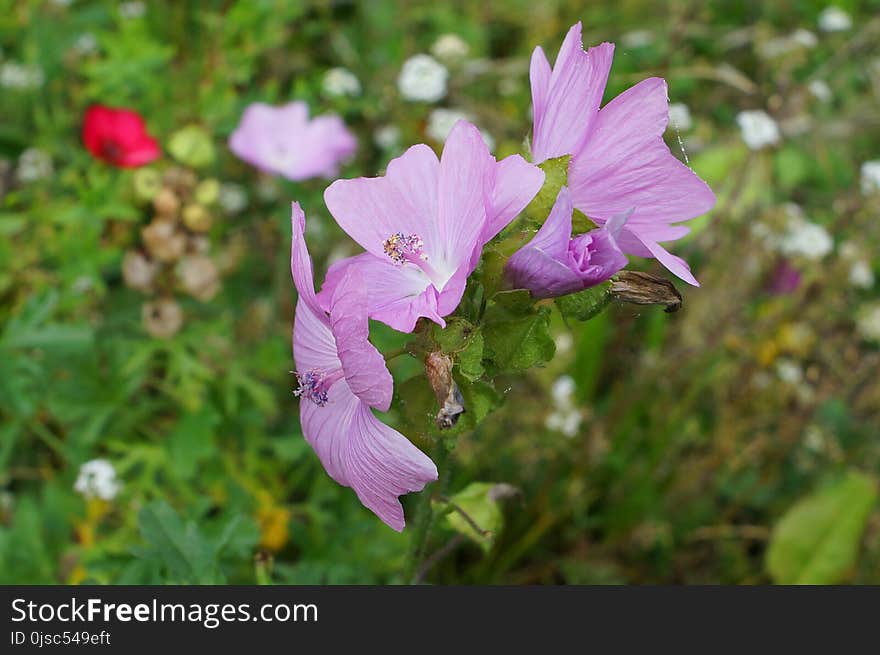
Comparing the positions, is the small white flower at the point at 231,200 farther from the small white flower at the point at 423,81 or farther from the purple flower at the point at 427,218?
the purple flower at the point at 427,218

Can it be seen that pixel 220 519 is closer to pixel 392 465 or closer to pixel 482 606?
pixel 482 606

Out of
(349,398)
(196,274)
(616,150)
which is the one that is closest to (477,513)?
(349,398)

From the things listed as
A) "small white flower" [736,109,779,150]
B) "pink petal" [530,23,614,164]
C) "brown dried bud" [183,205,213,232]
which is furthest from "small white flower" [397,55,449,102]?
"pink petal" [530,23,614,164]

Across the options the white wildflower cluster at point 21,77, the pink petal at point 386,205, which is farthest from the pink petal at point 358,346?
the white wildflower cluster at point 21,77

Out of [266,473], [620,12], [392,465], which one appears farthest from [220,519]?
[620,12]

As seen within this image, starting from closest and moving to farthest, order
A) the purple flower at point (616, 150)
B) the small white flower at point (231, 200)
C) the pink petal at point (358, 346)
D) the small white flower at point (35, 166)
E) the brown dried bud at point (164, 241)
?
1. the pink petal at point (358, 346)
2. the purple flower at point (616, 150)
3. the brown dried bud at point (164, 241)
4. the small white flower at point (35, 166)
5. the small white flower at point (231, 200)

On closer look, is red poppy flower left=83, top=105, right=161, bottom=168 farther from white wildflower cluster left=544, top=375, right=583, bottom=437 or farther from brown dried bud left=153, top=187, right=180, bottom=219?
white wildflower cluster left=544, top=375, right=583, bottom=437

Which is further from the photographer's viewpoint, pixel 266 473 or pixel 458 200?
pixel 266 473
